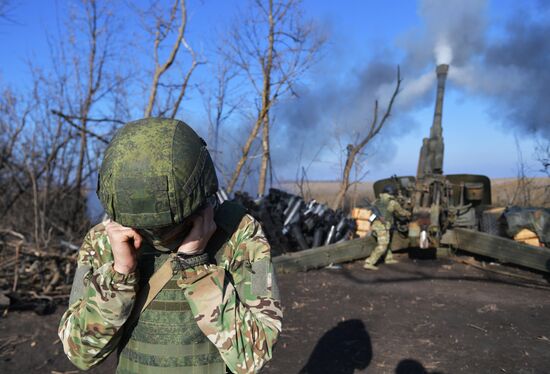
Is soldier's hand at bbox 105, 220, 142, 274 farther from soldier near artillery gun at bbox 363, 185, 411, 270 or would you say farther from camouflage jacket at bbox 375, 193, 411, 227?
camouflage jacket at bbox 375, 193, 411, 227

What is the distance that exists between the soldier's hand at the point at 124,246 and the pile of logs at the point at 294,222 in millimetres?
7622

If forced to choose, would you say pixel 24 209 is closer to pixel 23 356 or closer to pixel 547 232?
pixel 23 356

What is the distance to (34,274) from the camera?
19.4 feet

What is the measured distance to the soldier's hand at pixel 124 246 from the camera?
4.54 feet

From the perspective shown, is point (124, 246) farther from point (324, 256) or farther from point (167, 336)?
point (324, 256)

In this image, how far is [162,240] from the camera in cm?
151

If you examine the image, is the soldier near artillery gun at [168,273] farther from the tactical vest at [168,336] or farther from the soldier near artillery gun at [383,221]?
the soldier near artillery gun at [383,221]

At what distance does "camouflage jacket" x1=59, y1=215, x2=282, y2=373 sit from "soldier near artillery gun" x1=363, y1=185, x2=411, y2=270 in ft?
24.3

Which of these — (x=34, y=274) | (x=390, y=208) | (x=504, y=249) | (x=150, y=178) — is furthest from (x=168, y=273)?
(x=504, y=249)

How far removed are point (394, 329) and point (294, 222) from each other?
4555 millimetres

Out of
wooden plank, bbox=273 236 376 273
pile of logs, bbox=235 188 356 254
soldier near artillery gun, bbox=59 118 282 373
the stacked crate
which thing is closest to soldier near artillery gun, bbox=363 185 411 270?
wooden plank, bbox=273 236 376 273

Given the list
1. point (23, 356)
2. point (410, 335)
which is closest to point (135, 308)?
point (23, 356)

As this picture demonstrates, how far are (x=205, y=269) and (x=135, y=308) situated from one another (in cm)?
29

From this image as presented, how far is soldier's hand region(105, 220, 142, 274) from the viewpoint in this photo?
54.5 inches
